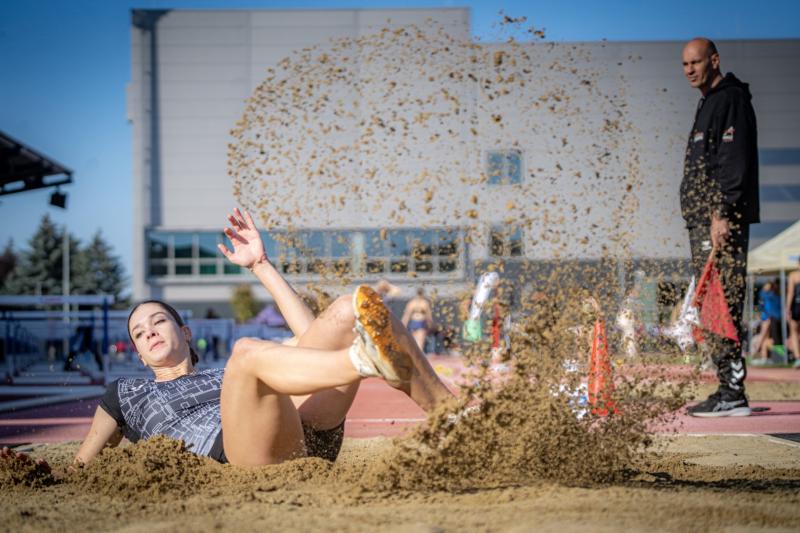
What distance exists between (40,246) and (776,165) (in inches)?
2104

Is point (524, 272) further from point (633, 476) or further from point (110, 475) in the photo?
point (110, 475)

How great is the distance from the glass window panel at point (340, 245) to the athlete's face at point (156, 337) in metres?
1.18

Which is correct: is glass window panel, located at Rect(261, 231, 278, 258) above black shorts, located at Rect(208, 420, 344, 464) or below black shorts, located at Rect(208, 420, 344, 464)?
above

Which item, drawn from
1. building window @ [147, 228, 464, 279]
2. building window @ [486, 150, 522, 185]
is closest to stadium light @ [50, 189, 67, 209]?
building window @ [147, 228, 464, 279]

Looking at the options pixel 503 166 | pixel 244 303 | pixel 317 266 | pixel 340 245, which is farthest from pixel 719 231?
pixel 244 303

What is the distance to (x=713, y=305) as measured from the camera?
19.6 feet

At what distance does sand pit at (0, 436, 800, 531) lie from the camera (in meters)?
2.53

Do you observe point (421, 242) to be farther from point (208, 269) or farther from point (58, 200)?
point (208, 269)

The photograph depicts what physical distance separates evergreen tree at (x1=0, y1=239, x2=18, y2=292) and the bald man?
6112 centimetres

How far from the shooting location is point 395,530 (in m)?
2.45

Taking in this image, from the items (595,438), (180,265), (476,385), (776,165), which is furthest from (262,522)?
(776,165)

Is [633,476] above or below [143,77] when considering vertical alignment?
below

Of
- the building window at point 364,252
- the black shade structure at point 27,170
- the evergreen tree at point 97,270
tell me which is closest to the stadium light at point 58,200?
the black shade structure at point 27,170

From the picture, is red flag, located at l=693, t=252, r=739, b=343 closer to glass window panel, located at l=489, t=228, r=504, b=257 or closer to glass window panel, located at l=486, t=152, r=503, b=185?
glass window panel, located at l=486, t=152, r=503, b=185
